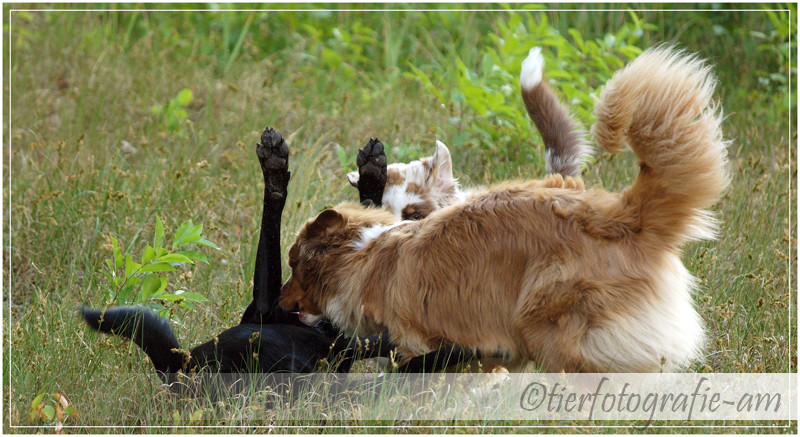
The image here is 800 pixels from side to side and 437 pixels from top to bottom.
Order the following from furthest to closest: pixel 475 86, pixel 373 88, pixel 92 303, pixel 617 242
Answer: pixel 373 88 < pixel 475 86 < pixel 92 303 < pixel 617 242

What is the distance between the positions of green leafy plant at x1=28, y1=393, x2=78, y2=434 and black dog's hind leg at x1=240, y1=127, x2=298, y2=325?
2.48 ft

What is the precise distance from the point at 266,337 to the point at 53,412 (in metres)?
0.79

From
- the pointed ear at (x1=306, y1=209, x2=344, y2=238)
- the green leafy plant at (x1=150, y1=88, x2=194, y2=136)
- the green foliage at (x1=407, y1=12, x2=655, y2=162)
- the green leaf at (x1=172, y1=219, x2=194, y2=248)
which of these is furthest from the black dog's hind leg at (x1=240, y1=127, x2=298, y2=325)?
the green leafy plant at (x1=150, y1=88, x2=194, y2=136)

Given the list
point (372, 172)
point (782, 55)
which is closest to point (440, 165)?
point (372, 172)

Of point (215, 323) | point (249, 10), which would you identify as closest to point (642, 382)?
point (215, 323)

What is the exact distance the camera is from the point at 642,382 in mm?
2816

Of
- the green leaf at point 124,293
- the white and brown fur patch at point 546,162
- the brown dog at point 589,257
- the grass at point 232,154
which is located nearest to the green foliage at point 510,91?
the grass at point 232,154

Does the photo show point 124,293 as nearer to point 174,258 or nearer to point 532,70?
point 174,258

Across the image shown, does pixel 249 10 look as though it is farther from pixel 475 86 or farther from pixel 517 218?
pixel 517 218

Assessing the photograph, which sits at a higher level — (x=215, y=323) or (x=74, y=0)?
(x=74, y=0)

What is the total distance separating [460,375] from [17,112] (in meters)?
4.18

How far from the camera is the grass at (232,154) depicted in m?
3.37

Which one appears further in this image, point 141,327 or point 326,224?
point 326,224

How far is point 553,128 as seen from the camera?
3656 mm
